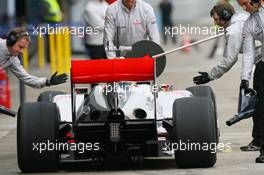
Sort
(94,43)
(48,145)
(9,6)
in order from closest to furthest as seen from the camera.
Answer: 1. (48,145)
2. (94,43)
3. (9,6)

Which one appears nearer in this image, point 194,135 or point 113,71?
point 194,135

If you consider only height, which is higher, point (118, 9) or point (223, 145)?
point (118, 9)

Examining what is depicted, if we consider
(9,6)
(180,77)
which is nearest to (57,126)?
(180,77)

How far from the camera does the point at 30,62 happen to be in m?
31.9

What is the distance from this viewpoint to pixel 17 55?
13.0m

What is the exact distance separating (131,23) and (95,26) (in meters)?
6.33

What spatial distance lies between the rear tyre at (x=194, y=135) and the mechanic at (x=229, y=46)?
118 centimetres

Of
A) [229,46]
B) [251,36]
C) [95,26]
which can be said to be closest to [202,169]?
[251,36]

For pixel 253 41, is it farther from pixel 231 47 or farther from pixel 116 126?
pixel 116 126

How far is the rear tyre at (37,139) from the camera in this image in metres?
11.7

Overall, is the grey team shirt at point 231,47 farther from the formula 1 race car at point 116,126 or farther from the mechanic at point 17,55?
the mechanic at point 17,55

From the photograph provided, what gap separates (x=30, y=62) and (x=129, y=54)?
61.1 feet

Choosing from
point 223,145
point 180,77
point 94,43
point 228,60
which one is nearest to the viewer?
point 228,60

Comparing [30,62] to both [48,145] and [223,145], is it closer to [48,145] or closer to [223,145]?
[223,145]
